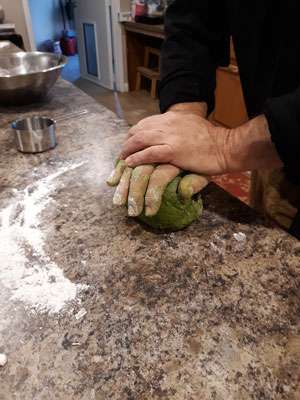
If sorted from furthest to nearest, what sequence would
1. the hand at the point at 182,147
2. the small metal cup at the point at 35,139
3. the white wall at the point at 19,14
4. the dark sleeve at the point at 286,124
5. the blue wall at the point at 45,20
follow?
the blue wall at the point at 45,20
the white wall at the point at 19,14
the small metal cup at the point at 35,139
the hand at the point at 182,147
the dark sleeve at the point at 286,124

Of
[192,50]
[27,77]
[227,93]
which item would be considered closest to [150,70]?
[227,93]

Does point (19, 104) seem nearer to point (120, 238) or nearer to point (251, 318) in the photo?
point (120, 238)

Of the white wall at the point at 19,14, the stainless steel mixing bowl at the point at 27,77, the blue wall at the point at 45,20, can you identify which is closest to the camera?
the stainless steel mixing bowl at the point at 27,77

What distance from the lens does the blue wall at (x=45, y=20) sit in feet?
18.7

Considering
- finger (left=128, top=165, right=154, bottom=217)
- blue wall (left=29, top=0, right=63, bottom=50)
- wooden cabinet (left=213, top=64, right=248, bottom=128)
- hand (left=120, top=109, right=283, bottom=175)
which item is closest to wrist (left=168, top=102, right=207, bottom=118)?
hand (left=120, top=109, right=283, bottom=175)

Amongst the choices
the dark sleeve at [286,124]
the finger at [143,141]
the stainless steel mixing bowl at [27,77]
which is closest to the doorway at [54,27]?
the stainless steel mixing bowl at [27,77]

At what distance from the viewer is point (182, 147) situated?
1.92ft

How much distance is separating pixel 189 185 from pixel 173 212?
54mm

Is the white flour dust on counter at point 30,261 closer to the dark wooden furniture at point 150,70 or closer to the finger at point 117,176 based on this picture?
the finger at point 117,176

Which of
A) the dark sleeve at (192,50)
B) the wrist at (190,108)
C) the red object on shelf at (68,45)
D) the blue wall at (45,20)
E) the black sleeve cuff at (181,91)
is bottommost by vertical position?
the red object on shelf at (68,45)

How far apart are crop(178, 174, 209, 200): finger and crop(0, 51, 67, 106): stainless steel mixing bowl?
79cm

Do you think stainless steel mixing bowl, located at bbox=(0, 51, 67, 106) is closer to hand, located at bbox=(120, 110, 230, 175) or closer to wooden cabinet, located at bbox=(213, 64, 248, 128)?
hand, located at bbox=(120, 110, 230, 175)

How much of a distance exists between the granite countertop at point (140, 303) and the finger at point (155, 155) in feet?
0.41

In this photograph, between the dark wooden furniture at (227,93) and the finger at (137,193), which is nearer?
the finger at (137,193)
